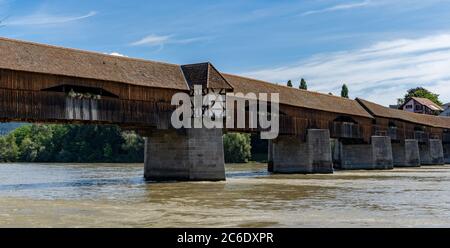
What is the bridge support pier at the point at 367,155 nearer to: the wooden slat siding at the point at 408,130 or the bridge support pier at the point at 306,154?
the wooden slat siding at the point at 408,130

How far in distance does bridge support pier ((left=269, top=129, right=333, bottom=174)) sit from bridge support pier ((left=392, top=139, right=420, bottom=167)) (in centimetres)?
1859

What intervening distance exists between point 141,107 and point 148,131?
2948 mm

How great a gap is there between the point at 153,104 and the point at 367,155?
25957 mm

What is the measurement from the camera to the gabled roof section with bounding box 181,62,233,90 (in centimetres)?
2870

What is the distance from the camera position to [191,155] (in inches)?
Result: 1095

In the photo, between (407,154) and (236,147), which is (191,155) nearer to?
(407,154)

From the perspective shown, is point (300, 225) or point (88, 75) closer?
point (300, 225)

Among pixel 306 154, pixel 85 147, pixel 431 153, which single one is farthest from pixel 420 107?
pixel 306 154

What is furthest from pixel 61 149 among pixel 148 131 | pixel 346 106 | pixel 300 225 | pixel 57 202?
pixel 300 225

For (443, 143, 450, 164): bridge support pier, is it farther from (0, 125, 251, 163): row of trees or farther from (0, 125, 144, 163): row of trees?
(0, 125, 144, 163): row of trees

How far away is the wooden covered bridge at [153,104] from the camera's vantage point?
22719mm

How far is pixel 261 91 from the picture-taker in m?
35.1
